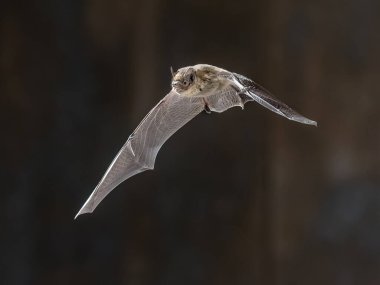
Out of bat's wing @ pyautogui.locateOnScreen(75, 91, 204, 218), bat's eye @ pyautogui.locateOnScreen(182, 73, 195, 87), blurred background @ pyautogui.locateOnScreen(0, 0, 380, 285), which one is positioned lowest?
blurred background @ pyautogui.locateOnScreen(0, 0, 380, 285)

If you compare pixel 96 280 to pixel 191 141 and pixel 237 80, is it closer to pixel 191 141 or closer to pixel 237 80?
pixel 191 141

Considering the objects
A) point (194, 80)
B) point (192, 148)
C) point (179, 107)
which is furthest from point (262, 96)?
point (192, 148)

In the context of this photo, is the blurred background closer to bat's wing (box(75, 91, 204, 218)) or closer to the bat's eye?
bat's wing (box(75, 91, 204, 218))

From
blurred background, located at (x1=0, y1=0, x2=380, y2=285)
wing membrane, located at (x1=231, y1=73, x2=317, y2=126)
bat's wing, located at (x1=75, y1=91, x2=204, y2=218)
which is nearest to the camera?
wing membrane, located at (x1=231, y1=73, x2=317, y2=126)

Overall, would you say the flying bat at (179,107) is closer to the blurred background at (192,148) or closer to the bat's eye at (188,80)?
the bat's eye at (188,80)

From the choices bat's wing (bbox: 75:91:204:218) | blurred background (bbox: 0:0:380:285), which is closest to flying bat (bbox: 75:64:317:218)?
bat's wing (bbox: 75:91:204:218)

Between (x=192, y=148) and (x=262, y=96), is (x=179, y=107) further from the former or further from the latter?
(x=192, y=148)
